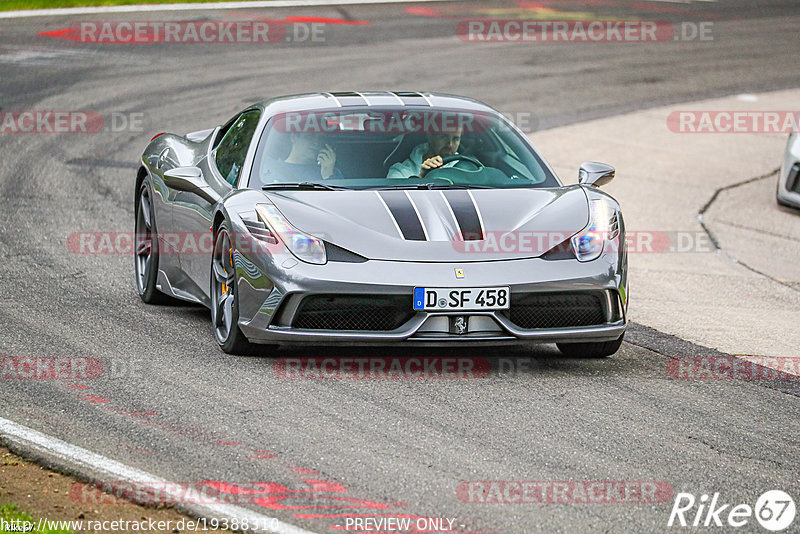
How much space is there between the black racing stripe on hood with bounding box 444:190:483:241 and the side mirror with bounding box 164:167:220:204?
1.40 m

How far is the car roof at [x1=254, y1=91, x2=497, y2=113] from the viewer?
315 inches

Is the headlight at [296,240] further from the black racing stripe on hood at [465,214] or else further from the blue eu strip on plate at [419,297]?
the black racing stripe on hood at [465,214]

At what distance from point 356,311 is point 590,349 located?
1.42m

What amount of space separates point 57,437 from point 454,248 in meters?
2.16

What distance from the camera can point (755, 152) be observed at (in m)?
16.4

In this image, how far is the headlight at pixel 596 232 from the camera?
22.5 feet

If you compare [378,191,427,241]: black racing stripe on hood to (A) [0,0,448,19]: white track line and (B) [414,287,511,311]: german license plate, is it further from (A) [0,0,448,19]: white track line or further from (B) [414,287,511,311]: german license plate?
(A) [0,0,448,19]: white track line

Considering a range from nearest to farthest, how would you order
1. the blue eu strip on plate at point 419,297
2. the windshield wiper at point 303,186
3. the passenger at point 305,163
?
the blue eu strip on plate at point 419,297, the windshield wiper at point 303,186, the passenger at point 305,163

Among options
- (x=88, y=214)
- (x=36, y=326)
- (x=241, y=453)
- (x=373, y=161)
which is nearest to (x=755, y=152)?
(x=88, y=214)

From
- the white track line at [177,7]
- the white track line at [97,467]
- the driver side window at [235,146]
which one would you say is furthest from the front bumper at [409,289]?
the white track line at [177,7]

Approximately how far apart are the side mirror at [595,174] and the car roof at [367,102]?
833 mm

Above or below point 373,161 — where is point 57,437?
below

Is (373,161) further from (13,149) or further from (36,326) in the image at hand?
(13,149)

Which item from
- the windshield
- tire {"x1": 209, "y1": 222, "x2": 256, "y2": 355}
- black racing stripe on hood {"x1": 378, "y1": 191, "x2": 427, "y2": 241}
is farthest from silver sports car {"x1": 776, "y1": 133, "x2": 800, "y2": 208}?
tire {"x1": 209, "y1": 222, "x2": 256, "y2": 355}
